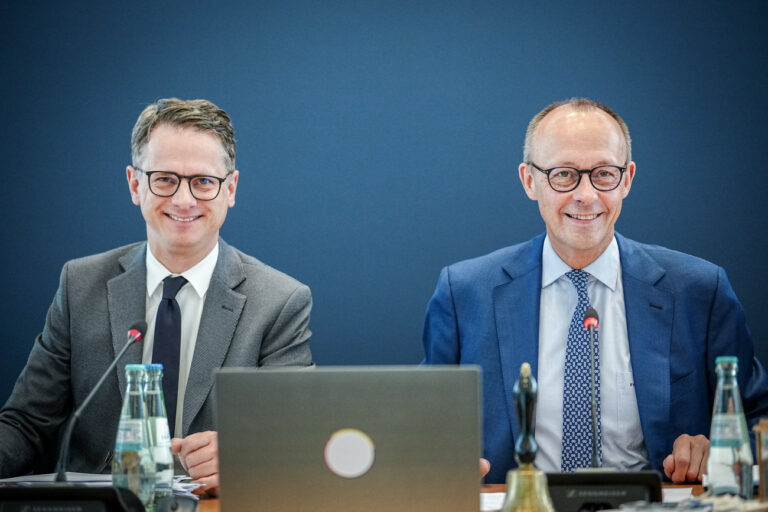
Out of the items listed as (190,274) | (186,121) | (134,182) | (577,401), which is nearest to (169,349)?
(190,274)

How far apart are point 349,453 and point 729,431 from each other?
0.70m

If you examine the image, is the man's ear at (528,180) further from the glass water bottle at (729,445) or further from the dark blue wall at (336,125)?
the glass water bottle at (729,445)

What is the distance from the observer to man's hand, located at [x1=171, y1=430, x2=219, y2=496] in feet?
6.43

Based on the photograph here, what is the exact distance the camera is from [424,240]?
337cm

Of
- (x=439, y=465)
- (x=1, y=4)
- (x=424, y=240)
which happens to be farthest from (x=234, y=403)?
(x=1, y=4)

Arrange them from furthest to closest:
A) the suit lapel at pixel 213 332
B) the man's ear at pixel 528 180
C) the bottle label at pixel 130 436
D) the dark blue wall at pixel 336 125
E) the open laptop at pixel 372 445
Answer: the dark blue wall at pixel 336 125 < the man's ear at pixel 528 180 < the suit lapel at pixel 213 332 < the bottle label at pixel 130 436 < the open laptop at pixel 372 445

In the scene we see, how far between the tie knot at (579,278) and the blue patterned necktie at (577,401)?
10 centimetres

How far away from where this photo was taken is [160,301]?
261cm

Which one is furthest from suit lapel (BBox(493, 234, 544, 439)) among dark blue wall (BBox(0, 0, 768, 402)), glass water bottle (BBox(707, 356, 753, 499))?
glass water bottle (BBox(707, 356, 753, 499))

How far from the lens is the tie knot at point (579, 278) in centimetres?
253

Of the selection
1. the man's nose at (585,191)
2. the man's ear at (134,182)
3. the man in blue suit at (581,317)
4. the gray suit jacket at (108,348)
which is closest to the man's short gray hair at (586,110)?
the man in blue suit at (581,317)

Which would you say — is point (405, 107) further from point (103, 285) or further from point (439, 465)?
point (439, 465)

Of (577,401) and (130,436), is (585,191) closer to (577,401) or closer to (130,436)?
(577,401)

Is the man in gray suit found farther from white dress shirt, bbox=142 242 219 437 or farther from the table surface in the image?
the table surface
